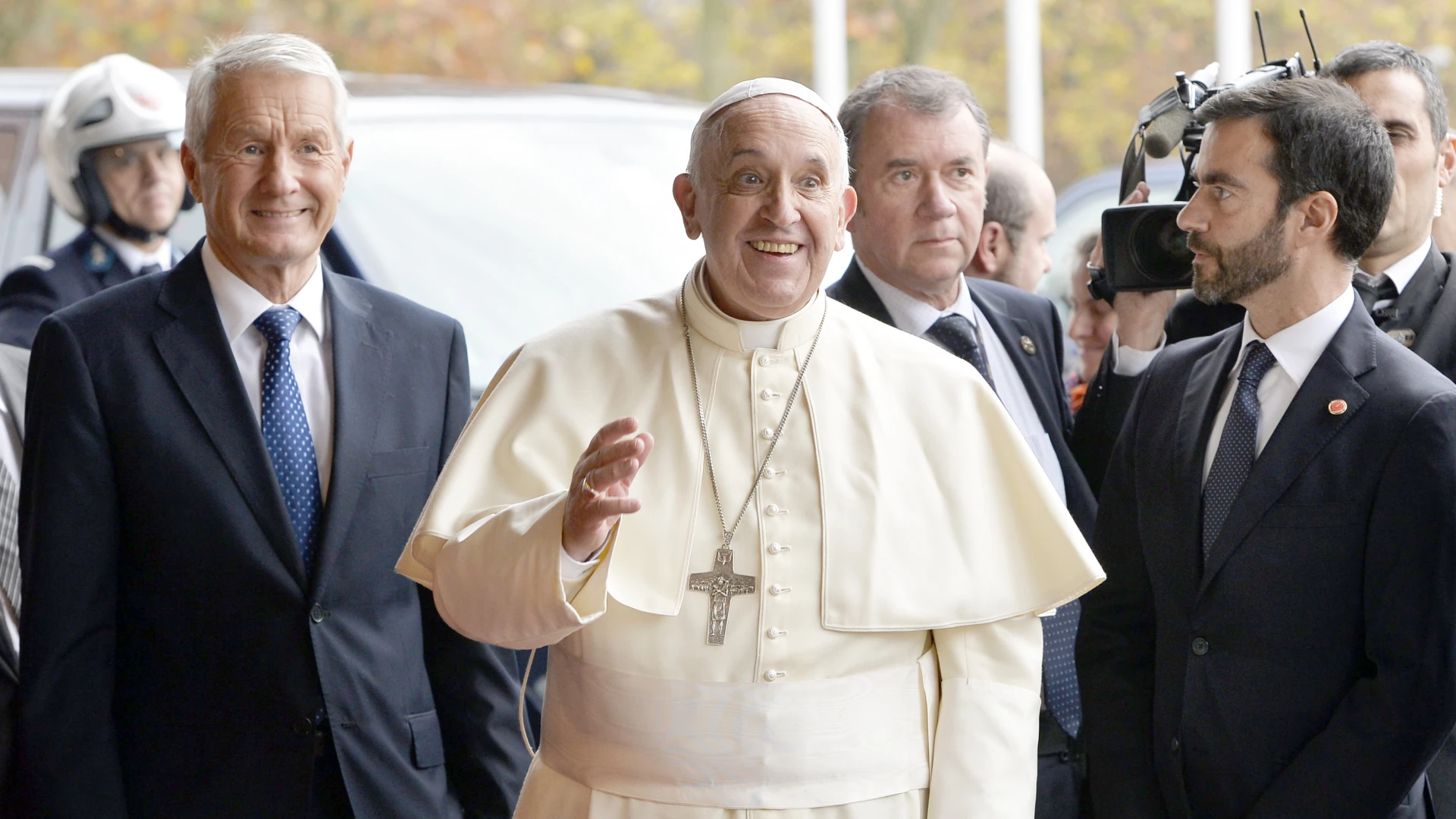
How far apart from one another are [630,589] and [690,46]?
13608 millimetres

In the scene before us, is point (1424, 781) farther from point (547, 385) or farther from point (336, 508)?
point (336, 508)

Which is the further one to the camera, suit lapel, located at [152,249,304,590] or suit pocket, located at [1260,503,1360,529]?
suit lapel, located at [152,249,304,590]

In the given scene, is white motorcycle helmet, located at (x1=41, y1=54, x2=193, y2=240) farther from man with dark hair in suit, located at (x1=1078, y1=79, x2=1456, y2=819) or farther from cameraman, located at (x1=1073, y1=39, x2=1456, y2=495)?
man with dark hair in suit, located at (x1=1078, y1=79, x2=1456, y2=819)

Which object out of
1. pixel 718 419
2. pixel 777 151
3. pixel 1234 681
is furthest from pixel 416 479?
pixel 1234 681

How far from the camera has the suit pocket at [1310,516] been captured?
267 cm

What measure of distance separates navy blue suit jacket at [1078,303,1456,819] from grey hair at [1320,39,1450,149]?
0.79 m

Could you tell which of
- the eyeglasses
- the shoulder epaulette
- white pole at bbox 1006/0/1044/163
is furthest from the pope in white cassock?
white pole at bbox 1006/0/1044/163

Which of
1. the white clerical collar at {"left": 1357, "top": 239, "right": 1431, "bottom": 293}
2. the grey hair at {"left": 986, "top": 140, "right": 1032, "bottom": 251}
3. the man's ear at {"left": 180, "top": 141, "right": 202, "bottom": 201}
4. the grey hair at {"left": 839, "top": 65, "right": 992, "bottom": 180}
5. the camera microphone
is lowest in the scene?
the white clerical collar at {"left": 1357, "top": 239, "right": 1431, "bottom": 293}

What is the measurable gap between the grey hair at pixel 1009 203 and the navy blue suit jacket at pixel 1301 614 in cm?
171

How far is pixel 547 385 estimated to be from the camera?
8.54 ft

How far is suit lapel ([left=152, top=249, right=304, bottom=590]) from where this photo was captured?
2.82 m

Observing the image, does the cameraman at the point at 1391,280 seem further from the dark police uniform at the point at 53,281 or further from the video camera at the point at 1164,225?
the dark police uniform at the point at 53,281

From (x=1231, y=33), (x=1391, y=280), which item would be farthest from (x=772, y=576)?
(x=1231, y=33)

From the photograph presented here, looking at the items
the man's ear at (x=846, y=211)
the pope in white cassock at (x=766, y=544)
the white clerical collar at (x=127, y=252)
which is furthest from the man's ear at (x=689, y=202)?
the white clerical collar at (x=127, y=252)
